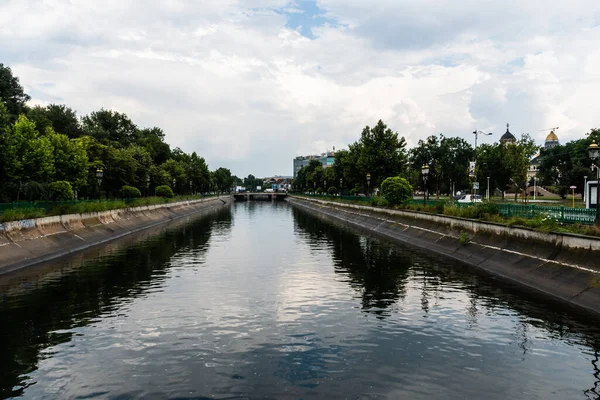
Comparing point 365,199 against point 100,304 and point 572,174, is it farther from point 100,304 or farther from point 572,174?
point 100,304

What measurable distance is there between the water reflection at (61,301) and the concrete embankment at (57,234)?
2530 millimetres

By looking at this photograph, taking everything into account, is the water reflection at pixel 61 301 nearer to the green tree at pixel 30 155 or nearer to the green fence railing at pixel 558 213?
the green fence railing at pixel 558 213

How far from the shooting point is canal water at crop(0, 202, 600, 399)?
12.0 metres

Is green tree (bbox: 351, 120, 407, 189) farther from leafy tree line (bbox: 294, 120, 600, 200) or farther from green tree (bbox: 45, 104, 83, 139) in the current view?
green tree (bbox: 45, 104, 83, 139)

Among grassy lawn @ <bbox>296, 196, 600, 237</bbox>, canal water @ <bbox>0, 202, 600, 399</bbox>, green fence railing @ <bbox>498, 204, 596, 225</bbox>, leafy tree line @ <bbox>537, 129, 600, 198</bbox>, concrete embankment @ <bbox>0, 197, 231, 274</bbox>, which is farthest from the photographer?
leafy tree line @ <bbox>537, 129, 600, 198</bbox>

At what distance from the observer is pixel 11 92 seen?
82.4 metres

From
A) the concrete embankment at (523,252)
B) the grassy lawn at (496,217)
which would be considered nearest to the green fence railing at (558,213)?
the grassy lawn at (496,217)

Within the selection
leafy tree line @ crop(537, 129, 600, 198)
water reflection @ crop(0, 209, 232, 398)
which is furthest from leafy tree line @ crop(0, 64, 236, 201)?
leafy tree line @ crop(537, 129, 600, 198)

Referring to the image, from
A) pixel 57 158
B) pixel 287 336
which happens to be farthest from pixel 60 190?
pixel 287 336

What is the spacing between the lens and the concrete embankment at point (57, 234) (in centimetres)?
3018

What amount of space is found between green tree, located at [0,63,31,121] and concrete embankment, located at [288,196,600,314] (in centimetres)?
7420

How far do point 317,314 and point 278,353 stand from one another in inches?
192

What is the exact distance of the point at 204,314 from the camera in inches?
742

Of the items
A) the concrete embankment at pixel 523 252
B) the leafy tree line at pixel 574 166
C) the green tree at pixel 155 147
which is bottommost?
the concrete embankment at pixel 523 252
